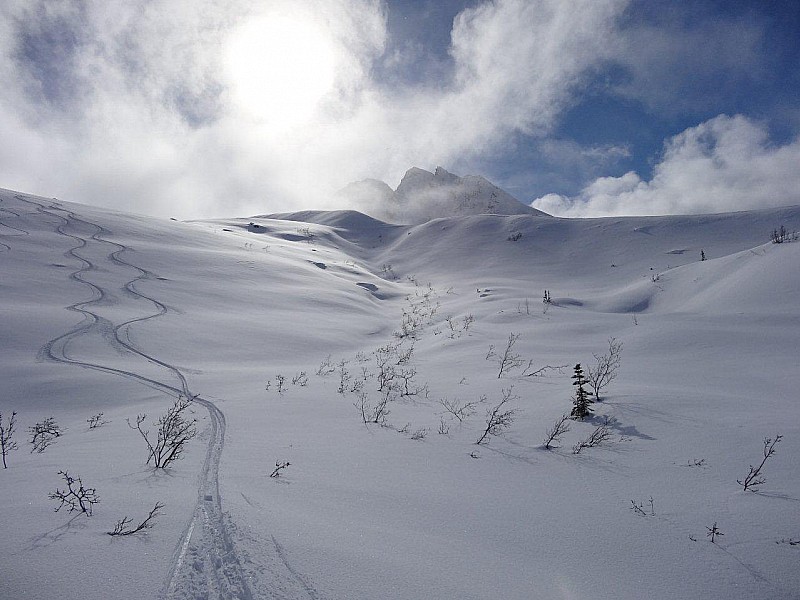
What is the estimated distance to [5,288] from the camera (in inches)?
405

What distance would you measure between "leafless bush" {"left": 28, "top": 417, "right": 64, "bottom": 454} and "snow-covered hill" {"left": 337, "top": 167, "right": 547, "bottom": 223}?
133 meters

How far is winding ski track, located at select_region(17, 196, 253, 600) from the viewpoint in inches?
75.5

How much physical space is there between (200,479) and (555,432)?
3.32m

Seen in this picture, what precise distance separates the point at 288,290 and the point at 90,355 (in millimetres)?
9428

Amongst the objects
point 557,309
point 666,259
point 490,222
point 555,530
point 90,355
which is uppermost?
point 490,222

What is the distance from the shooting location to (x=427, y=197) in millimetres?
156750

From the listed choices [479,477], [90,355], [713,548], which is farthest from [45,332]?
[713,548]

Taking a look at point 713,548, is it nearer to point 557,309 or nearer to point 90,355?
point 90,355

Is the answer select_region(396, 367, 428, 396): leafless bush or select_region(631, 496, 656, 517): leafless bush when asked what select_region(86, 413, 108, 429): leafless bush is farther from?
select_region(631, 496, 656, 517): leafless bush

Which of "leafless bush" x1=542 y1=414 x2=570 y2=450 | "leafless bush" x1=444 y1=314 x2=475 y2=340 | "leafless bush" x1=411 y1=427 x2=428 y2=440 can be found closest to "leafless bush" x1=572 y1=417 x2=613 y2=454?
"leafless bush" x1=542 y1=414 x2=570 y2=450

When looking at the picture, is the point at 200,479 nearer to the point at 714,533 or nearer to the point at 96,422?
the point at 96,422

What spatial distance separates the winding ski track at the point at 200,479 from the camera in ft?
6.30

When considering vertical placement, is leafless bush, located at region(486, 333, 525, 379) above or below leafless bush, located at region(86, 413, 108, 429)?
above

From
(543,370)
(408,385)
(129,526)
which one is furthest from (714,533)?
(408,385)
